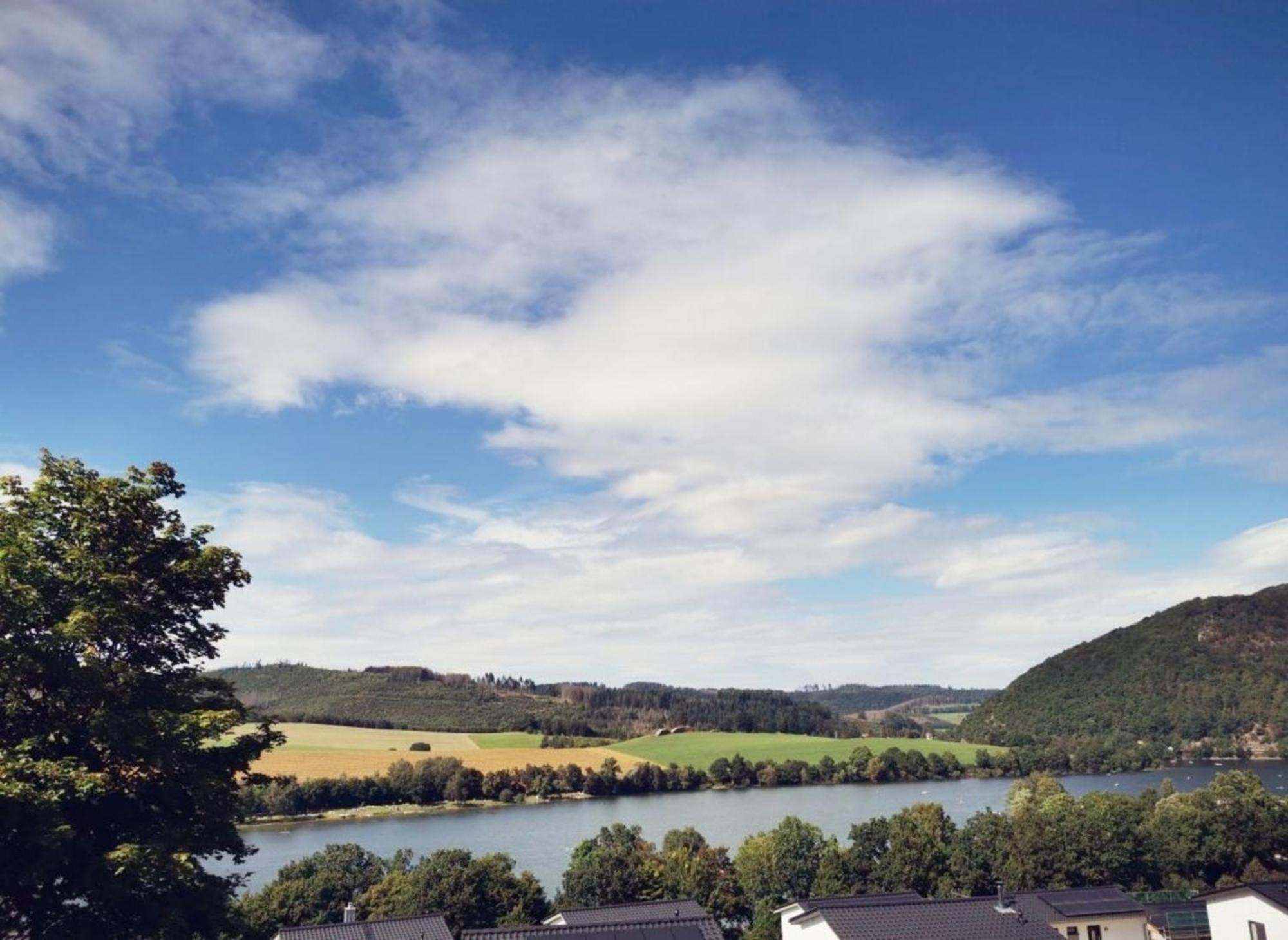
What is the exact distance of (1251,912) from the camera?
25875mm

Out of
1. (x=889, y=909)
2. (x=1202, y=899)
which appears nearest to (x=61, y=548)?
(x=889, y=909)

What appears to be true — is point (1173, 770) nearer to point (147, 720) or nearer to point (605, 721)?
point (605, 721)

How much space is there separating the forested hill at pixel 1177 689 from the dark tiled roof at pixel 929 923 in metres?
149

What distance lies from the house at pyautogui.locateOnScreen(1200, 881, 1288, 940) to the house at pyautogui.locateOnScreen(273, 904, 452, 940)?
22.7 metres

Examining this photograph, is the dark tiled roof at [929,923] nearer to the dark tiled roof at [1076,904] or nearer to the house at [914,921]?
the house at [914,921]

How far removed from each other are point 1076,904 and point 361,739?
10865 centimetres

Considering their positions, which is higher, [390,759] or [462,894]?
[390,759]

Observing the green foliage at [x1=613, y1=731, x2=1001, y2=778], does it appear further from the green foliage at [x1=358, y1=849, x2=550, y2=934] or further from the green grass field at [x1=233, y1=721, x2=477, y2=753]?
the green foliage at [x1=358, y1=849, x2=550, y2=934]

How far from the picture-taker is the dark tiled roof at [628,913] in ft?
91.2

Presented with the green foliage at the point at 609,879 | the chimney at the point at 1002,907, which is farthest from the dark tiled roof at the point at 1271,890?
the green foliage at the point at 609,879

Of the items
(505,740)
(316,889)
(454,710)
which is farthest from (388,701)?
(316,889)

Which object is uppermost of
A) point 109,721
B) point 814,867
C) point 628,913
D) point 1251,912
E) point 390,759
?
point 109,721

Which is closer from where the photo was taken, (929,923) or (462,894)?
(929,923)

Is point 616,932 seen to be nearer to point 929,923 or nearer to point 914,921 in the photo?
point 914,921
